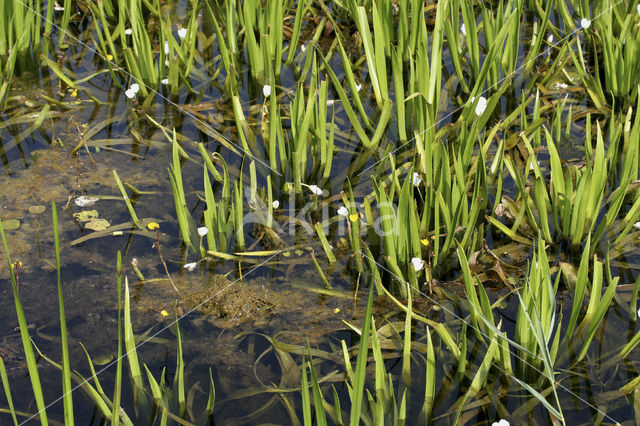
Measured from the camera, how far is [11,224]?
2.41 metres

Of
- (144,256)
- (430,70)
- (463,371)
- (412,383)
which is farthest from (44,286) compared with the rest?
(430,70)

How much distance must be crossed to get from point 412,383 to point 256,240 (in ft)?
2.55

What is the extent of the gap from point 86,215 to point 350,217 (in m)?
0.99

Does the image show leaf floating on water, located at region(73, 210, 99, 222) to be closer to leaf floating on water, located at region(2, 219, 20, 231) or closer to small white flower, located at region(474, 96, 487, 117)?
leaf floating on water, located at region(2, 219, 20, 231)

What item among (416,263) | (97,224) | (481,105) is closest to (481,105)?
(481,105)

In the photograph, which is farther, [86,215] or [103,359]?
[86,215]

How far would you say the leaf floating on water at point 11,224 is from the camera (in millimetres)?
2398

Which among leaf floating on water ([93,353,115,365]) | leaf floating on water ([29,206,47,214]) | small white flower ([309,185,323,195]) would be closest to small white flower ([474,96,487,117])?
small white flower ([309,185,323,195])

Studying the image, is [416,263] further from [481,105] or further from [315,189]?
[481,105]

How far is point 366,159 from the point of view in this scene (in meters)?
2.72

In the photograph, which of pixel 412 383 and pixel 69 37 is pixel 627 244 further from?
pixel 69 37

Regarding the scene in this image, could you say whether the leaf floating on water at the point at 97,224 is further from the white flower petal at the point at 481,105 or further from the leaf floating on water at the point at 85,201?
the white flower petal at the point at 481,105

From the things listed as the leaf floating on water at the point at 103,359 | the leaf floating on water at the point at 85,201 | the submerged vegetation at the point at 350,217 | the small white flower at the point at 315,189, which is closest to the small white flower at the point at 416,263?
the submerged vegetation at the point at 350,217

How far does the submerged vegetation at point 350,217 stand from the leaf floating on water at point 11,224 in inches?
0.6
